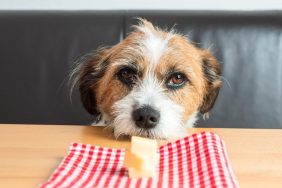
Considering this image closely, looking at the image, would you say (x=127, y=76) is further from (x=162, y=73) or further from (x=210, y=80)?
(x=210, y=80)

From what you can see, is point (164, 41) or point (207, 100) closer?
point (164, 41)

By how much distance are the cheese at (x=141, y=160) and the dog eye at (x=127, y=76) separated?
48 centimetres

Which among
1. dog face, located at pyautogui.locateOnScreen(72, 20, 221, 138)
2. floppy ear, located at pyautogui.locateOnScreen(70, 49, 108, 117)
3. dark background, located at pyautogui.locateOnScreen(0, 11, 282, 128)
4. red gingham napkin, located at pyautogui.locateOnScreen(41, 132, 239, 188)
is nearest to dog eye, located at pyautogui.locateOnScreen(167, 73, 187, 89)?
dog face, located at pyautogui.locateOnScreen(72, 20, 221, 138)

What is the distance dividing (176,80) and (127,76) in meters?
0.14

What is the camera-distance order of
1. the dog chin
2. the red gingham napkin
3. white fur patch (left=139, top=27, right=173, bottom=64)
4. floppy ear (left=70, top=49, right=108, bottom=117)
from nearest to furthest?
the red gingham napkin → the dog chin → white fur patch (left=139, top=27, right=173, bottom=64) → floppy ear (left=70, top=49, right=108, bottom=117)

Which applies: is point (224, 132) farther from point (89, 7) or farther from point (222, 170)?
point (89, 7)

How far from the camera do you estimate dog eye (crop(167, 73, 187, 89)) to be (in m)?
1.43

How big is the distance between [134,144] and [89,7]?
1.53m

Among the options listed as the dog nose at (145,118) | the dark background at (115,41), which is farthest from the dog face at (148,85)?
the dark background at (115,41)

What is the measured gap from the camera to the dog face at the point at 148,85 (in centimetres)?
127

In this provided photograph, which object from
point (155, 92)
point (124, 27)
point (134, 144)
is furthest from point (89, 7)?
point (134, 144)

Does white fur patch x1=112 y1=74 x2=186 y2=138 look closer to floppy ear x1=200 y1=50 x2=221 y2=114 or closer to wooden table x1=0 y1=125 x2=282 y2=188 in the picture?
wooden table x1=0 y1=125 x2=282 y2=188

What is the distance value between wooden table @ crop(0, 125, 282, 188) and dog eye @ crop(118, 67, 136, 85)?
0.57 ft

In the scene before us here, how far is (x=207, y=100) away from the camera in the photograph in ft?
5.22
